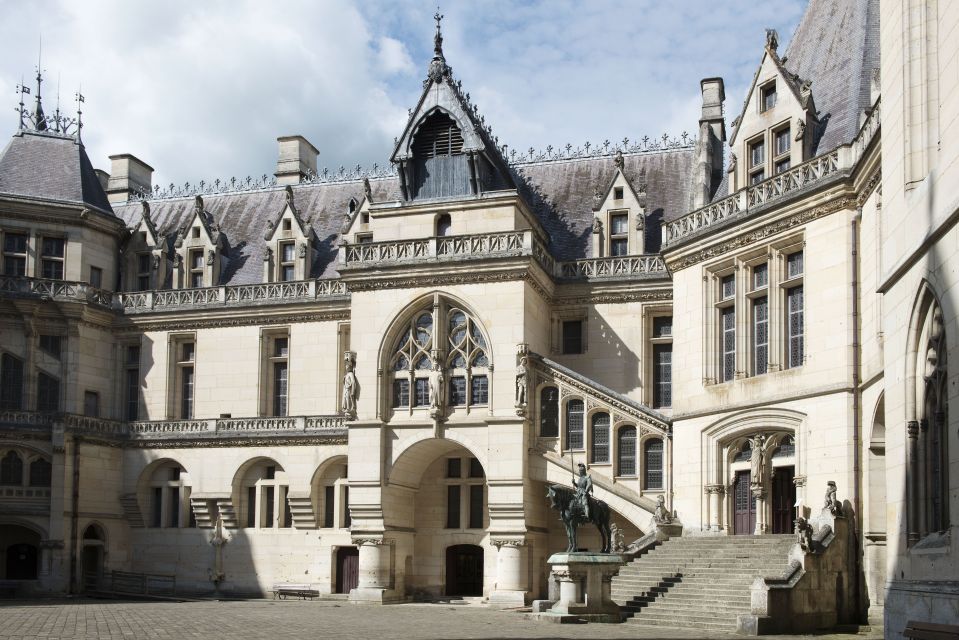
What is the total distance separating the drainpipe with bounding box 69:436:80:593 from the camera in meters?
39.2

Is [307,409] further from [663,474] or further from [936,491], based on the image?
[936,491]

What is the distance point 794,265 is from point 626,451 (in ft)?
26.3

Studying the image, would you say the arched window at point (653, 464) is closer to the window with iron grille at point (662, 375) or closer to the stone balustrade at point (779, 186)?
the window with iron grille at point (662, 375)

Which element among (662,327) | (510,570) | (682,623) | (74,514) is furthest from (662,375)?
(74,514)

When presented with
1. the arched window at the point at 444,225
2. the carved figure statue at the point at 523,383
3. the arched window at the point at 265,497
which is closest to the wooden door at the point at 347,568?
the arched window at the point at 265,497

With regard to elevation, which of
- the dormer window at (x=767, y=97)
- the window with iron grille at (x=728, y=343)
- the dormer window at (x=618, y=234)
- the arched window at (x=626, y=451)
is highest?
the dormer window at (x=767, y=97)

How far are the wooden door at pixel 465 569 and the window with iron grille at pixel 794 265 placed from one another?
14.4 m

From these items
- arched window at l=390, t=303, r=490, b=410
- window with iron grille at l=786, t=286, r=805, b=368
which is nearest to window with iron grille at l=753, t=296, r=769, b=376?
→ window with iron grille at l=786, t=286, r=805, b=368

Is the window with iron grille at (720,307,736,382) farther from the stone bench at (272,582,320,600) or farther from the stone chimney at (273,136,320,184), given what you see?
the stone chimney at (273,136,320,184)

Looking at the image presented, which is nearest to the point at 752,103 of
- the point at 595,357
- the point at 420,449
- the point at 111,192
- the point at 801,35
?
the point at 801,35

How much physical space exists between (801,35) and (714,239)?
680 centimetres

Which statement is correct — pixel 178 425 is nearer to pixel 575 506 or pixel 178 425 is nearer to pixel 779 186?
pixel 575 506

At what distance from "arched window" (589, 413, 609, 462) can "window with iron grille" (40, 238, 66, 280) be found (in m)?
20.0

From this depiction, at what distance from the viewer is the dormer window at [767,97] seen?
99.8ft
